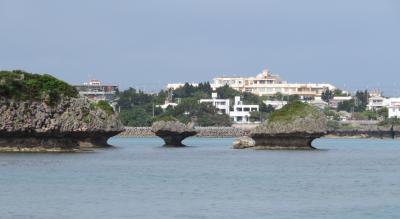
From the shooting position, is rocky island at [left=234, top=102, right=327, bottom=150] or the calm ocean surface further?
rocky island at [left=234, top=102, right=327, bottom=150]

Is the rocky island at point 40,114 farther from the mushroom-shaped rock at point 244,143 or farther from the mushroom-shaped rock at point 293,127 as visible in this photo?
the mushroom-shaped rock at point 244,143

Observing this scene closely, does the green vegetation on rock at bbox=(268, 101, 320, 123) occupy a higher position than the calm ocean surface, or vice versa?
the green vegetation on rock at bbox=(268, 101, 320, 123)

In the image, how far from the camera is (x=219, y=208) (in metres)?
51.5

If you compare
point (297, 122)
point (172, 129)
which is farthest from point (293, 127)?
point (172, 129)

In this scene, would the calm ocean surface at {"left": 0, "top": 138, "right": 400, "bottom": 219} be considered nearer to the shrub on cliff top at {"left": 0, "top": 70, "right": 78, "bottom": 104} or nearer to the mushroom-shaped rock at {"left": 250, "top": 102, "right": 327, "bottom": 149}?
the shrub on cliff top at {"left": 0, "top": 70, "right": 78, "bottom": 104}

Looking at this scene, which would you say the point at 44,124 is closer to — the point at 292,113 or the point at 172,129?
the point at 292,113

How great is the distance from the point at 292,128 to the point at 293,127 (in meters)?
0.16

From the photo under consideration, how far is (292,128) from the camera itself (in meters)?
101

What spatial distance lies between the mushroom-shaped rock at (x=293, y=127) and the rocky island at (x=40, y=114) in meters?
13.6

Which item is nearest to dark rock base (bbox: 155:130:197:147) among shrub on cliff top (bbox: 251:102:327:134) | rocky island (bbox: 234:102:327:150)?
rocky island (bbox: 234:102:327:150)

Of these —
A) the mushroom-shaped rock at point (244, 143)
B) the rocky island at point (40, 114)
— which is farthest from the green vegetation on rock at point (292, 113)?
the rocky island at point (40, 114)

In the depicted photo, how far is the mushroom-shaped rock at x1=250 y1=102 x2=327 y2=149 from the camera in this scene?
101 metres

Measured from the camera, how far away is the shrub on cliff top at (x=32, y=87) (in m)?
90.6

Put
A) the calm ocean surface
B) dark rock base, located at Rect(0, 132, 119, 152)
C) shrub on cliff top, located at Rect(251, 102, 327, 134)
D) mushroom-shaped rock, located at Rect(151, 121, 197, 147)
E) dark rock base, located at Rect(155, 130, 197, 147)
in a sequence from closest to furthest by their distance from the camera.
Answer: the calm ocean surface < dark rock base, located at Rect(0, 132, 119, 152) < shrub on cliff top, located at Rect(251, 102, 327, 134) < mushroom-shaped rock, located at Rect(151, 121, 197, 147) < dark rock base, located at Rect(155, 130, 197, 147)
